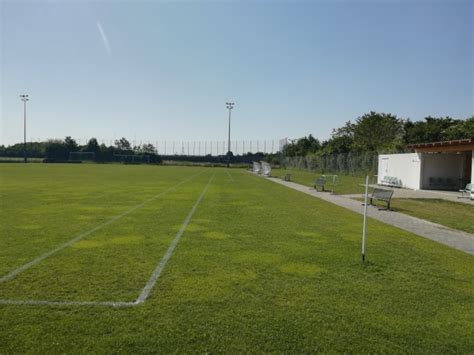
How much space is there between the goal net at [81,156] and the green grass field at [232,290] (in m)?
90.1

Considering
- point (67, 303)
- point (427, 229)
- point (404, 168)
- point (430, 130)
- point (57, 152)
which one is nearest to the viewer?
point (67, 303)

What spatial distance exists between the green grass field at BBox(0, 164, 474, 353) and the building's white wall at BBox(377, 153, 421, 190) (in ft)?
59.2

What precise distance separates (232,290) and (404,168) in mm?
25333

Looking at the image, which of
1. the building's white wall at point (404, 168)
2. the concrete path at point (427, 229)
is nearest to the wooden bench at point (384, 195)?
the concrete path at point (427, 229)

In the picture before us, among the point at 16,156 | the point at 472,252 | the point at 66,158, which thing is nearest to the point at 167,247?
the point at 472,252

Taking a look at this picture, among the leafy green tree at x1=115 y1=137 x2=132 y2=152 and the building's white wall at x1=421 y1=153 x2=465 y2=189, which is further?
the leafy green tree at x1=115 y1=137 x2=132 y2=152

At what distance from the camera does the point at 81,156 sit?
306 ft

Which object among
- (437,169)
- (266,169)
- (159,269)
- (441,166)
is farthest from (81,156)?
(159,269)

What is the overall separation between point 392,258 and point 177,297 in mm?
4307

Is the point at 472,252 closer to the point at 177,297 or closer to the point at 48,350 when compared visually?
the point at 177,297

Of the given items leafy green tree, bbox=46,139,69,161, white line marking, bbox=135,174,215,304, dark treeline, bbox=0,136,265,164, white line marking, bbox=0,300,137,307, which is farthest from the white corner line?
leafy green tree, bbox=46,139,69,161

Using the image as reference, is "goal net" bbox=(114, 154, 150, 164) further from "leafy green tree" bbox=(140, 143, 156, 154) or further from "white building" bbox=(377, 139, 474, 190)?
"white building" bbox=(377, 139, 474, 190)

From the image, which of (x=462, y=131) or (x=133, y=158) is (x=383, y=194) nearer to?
(x=462, y=131)

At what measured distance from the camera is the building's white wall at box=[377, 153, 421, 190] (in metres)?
25.4
